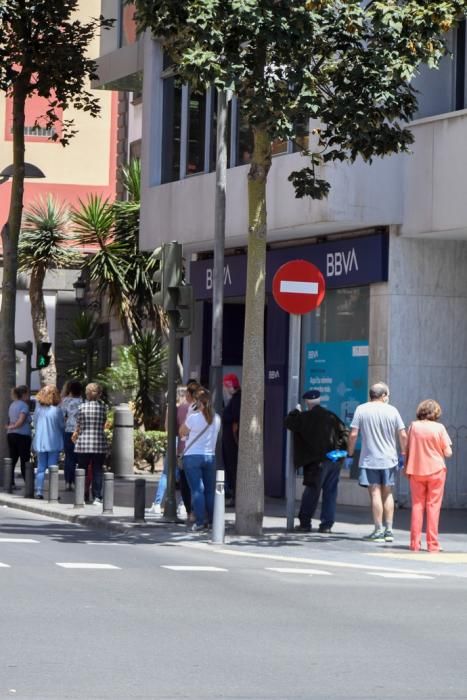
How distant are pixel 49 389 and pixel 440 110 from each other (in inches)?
275

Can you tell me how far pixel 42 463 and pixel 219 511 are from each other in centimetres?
798

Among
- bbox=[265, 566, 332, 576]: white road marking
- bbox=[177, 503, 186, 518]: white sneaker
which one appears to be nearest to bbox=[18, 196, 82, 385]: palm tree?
bbox=[177, 503, 186, 518]: white sneaker

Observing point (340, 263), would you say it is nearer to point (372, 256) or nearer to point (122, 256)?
point (372, 256)

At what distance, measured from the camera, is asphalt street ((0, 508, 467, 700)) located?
8109 mm

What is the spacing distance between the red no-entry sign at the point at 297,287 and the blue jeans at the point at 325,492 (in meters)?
1.70

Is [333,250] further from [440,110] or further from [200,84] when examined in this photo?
[200,84]

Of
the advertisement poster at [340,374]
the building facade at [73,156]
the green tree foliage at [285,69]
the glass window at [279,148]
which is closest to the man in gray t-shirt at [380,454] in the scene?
the green tree foliage at [285,69]

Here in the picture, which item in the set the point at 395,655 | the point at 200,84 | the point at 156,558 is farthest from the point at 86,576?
the point at 200,84

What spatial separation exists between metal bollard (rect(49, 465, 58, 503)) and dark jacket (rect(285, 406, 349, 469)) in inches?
223

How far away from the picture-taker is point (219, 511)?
662 inches

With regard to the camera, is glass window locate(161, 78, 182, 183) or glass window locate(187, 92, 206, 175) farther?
glass window locate(161, 78, 182, 183)

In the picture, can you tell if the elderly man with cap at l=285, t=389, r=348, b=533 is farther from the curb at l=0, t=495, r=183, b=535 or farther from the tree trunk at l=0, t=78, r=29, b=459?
the tree trunk at l=0, t=78, r=29, b=459

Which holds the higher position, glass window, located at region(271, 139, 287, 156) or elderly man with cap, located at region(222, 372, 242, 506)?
glass window, located at region(271, 139, 287, 156)

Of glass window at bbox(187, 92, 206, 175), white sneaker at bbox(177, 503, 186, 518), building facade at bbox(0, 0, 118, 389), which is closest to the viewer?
white sneaker at bbox(177, 503, 186, 518)
